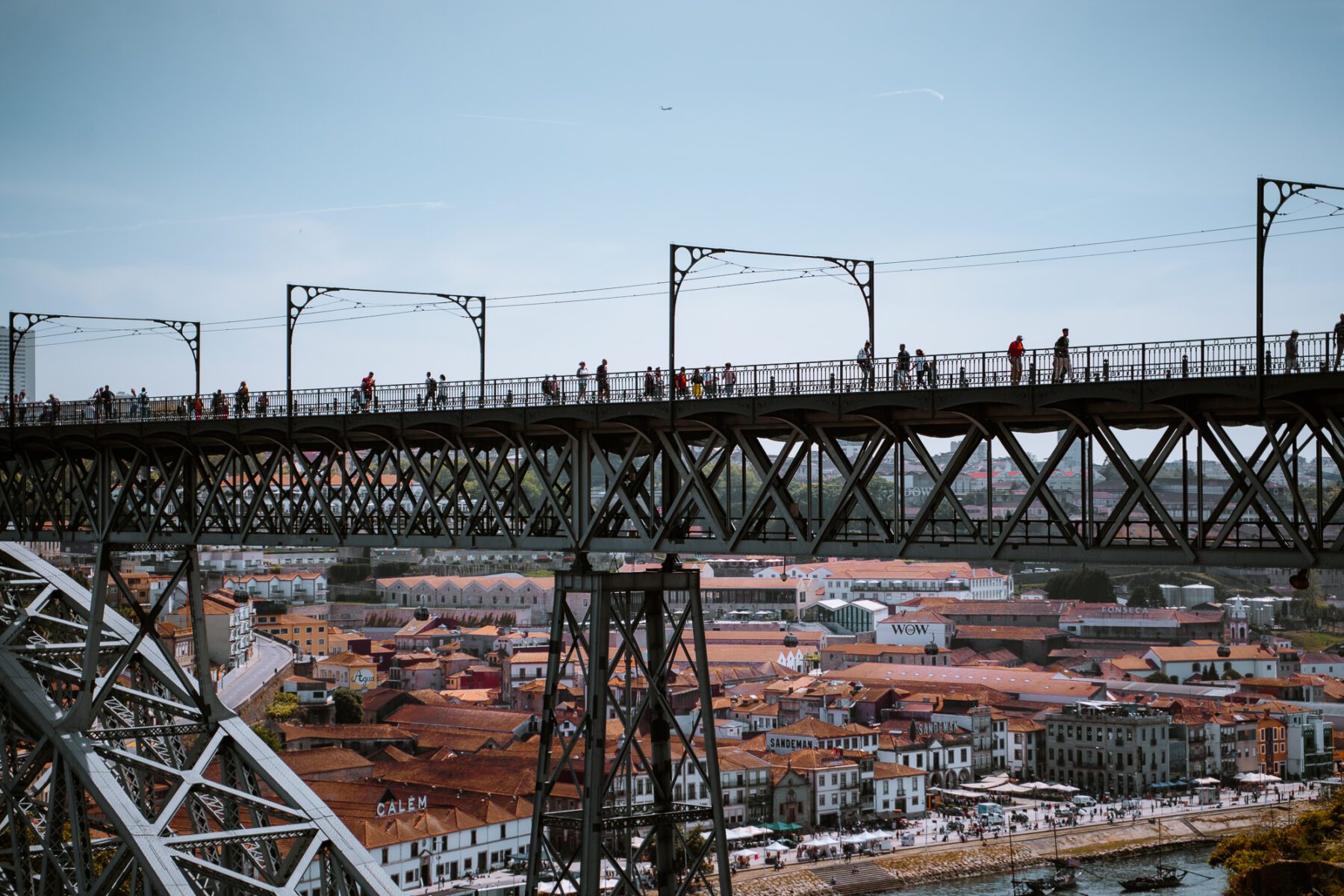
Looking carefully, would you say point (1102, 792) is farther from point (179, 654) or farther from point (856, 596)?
point (856, 596)

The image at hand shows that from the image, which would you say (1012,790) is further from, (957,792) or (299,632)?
(299,632)

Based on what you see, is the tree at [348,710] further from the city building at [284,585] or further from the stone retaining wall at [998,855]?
the city building at [284,585]

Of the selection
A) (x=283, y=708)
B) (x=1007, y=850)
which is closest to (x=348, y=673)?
(x=283, y=708)

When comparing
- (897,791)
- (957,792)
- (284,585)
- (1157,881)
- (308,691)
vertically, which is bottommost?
(1157,881)

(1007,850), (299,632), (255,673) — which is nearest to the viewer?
(1007,850)

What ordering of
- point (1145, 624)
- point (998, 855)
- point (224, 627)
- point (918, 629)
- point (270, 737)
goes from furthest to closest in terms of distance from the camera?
point (918, 629) → point (1145, 624) → point (224, 627) → point (270, 737) → point (998, 855)

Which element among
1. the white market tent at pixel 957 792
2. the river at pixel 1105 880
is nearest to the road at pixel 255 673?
the white market tent at pixel 957 792
